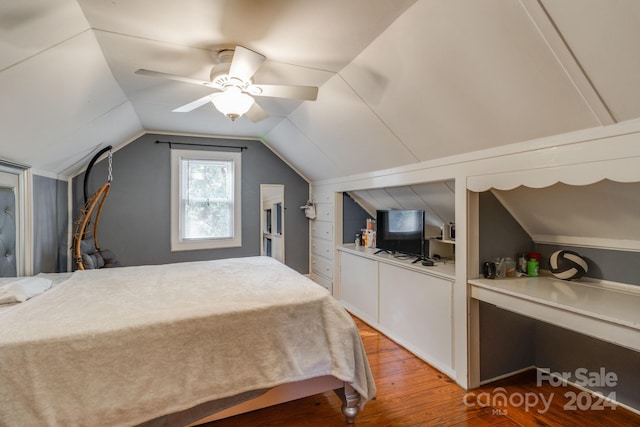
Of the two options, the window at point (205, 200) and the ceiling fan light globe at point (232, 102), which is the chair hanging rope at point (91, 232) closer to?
the window at point (205, 200)

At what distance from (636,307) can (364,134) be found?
7.19ft

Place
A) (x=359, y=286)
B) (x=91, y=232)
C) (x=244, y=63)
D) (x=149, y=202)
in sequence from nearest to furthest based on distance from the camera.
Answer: (x=244, y=63) < (x=359, y=286) < (x=91, y=232) < (x=149, y=202)

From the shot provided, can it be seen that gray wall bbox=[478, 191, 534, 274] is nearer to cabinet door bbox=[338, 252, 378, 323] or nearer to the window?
cabinet door bbox=[338, 252, 378, 323]

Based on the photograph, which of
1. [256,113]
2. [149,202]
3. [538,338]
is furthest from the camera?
[149,202]

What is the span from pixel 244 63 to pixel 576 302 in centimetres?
235

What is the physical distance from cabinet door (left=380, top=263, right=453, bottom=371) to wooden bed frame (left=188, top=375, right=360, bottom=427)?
980 millimetres

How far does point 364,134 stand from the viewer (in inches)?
113

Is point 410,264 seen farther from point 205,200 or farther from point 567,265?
point 205,200

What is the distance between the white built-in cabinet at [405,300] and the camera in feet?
8.23

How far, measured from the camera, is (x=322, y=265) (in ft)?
15.5

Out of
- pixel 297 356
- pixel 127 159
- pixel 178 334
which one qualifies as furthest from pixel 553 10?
pixel 127 159

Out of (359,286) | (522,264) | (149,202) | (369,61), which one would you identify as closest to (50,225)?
(149,202)

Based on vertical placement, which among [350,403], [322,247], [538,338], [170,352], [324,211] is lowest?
[350,403]

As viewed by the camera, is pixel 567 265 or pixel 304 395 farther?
pixel 567 265
